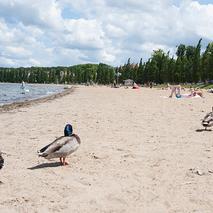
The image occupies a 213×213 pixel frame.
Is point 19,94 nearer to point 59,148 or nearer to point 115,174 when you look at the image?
point 59,148

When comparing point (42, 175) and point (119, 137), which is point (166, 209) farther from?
point (119, 137)

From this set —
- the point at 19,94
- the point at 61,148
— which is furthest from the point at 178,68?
the point at 61,148

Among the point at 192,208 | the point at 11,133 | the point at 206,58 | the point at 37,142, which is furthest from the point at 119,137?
the point at 206,58

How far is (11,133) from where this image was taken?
58.0 feet

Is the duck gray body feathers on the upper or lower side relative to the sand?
upper

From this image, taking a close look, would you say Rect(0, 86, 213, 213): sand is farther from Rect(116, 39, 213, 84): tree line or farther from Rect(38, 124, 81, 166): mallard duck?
Rect(116, 39, 213, 84): tree line

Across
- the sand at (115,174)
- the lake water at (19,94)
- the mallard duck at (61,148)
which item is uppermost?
the mallard duck at (61,148)

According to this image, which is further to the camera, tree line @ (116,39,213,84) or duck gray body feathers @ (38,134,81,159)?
tree line @ (116,39,213,84)

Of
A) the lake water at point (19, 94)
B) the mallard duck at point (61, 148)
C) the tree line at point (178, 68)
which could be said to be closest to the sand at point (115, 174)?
the mallard duck at point (61, 148)

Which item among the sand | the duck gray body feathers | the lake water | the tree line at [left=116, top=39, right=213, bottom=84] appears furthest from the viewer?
the tree line at [left=116, top=39, right=213, bottom=84]

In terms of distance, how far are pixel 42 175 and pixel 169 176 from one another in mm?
2820

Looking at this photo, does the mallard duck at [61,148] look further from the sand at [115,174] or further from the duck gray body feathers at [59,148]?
the sand at [115,174]

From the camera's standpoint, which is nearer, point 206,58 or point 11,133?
point 11,133

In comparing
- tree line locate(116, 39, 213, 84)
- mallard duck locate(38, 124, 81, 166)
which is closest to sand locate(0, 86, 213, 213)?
mallard duck locate(38, 124, 81, 166)
